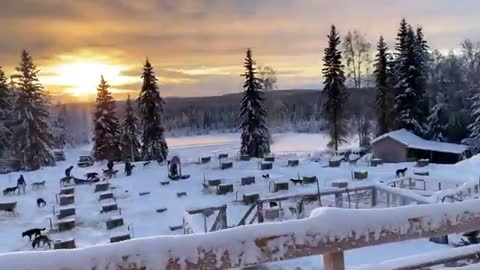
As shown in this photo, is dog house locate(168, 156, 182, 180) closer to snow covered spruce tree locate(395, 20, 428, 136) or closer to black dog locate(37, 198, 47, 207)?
black dog locate(37, 198, 47, 207)

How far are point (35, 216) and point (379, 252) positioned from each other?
1334 centimetres

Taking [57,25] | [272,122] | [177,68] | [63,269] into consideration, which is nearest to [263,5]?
[57,25]

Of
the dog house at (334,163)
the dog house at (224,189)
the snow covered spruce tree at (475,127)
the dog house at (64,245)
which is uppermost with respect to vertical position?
the snow covered spruce tree at (475,127)

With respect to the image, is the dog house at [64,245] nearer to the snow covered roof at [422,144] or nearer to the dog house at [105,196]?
the dog house at [105,196]

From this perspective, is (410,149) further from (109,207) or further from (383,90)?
(109,207)

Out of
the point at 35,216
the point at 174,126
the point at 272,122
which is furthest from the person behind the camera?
the point at 174,126

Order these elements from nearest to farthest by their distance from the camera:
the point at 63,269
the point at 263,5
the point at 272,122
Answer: the point at 63,269, the point at 263,5, the point at 272,122

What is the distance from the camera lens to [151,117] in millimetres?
34094

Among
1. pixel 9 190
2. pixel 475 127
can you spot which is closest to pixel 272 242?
pixel 9 190

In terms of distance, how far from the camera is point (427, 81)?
36750 millimetres

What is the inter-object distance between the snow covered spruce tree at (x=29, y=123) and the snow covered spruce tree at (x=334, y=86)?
1948 cm

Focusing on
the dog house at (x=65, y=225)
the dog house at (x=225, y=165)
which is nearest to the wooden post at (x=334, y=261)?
the dog house at (x=65, y=225)

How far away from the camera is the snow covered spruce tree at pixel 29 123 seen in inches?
1307

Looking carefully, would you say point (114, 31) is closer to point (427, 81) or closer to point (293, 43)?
point (293, 43)
